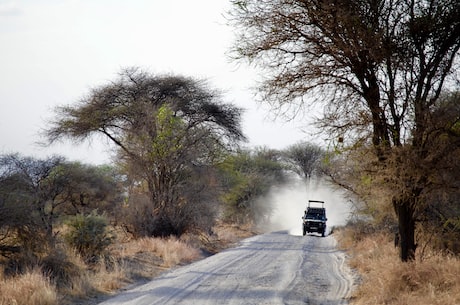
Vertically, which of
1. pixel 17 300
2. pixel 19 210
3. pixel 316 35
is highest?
pixel 316 35

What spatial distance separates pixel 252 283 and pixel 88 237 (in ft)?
20.7

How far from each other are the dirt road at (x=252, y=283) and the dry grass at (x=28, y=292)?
1145mm

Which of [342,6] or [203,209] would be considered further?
[203,209]

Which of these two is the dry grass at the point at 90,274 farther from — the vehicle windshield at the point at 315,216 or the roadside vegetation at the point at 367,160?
the vehicle windshield at the point at 315,216

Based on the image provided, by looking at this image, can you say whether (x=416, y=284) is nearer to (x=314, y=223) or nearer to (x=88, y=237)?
(x=88, y=237)

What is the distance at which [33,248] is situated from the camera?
13.3 meters

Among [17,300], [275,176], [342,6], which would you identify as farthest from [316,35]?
[275,176]

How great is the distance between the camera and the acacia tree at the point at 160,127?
84.5 ft

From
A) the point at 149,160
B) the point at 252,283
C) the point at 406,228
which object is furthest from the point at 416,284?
the point at 149,160

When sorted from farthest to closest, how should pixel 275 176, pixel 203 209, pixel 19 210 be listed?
pixel 275 176 < pixel 203 209 < pixel 19 210

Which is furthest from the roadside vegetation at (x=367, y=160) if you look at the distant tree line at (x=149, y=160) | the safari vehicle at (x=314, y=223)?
the safari vehicle at (x=314, y=223)

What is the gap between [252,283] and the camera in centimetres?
1239

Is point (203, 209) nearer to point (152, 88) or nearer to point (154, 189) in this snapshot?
point (154, 189)

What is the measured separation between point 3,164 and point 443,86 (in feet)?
39.6
